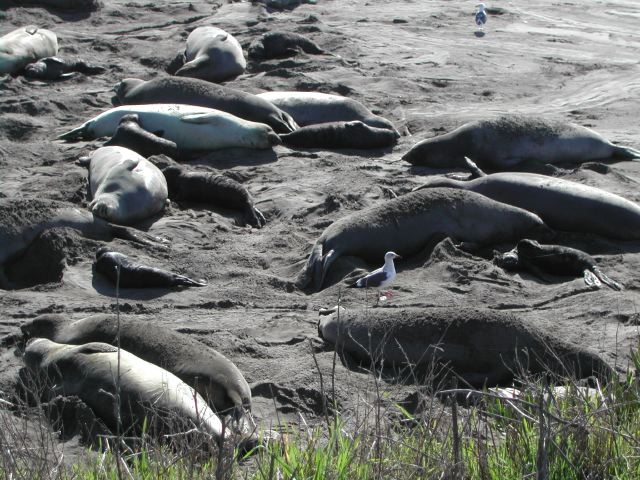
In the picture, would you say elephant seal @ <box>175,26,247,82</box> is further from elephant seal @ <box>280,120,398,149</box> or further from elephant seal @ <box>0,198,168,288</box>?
elephant seal @ <box>0,198,168,288</box>

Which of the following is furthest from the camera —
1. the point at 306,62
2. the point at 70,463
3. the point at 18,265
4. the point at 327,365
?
the point at 306,62

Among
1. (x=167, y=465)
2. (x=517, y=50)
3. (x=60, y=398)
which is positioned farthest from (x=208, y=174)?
(x=517, y=50)

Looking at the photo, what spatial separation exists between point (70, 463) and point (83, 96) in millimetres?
7106

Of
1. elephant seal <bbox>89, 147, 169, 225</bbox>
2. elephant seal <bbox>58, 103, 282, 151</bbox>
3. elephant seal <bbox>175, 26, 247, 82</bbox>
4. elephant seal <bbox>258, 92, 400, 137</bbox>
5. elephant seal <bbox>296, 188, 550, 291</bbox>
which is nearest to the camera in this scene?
elephant seal <bbox>296, 188, 550, 291</bbox>

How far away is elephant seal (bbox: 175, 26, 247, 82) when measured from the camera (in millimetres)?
11234

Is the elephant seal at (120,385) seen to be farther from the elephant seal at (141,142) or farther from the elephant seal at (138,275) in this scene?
the elephant seal at (141,142)

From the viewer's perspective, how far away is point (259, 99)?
9.78 meters

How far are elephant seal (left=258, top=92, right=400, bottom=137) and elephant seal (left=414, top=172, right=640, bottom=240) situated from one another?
2.06 meters

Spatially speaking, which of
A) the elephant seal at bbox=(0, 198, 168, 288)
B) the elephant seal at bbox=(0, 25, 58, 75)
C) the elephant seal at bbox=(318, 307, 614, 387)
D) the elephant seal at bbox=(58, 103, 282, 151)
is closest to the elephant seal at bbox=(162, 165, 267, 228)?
the elephant seal at bbox=(0, 198, 168, 288)

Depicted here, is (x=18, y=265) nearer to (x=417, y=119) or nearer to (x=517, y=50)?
(x=417, y=119)

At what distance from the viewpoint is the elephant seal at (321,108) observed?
9.69 m

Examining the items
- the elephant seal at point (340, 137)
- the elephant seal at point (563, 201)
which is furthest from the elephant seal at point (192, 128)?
the elephant seal at point (563, 201)

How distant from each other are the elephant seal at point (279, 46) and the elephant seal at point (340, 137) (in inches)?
121

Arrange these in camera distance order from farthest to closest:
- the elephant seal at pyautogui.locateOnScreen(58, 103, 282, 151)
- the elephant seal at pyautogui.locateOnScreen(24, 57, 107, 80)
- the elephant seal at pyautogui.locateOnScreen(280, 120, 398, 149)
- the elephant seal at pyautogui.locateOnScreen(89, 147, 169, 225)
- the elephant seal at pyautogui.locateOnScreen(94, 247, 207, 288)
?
the elephant seal at pyautogui.locateOnScreen(24, 57, 107, 80), the elephant seal at pyautogui.locateOnScreen(280, 120, 398, 149), the elephant seal at pyautogui.locateOnScreen(58, 103, 282, 151), the elephant seal at pyautogui.locateOnScreen(89, 147, 169, 225), the elephant seal at pyautogui.locateOnScreen(94, 247, 207, 288)
